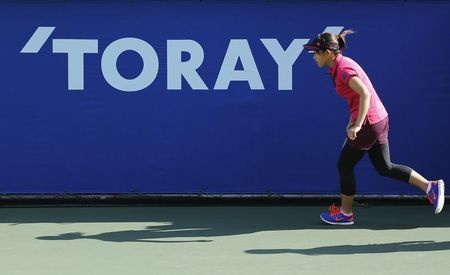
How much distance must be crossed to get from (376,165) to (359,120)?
566mm

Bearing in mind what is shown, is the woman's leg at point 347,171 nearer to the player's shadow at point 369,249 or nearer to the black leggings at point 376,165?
the black leggings at point 376,165

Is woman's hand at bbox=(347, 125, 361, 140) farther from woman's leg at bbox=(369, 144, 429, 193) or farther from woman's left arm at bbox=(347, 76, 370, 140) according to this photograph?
woman's leg at bbox=(369, 144, 429, 193)

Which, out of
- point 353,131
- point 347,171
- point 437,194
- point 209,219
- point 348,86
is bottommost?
point 209,219

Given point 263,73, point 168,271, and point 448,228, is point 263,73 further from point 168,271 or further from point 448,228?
point 168,271

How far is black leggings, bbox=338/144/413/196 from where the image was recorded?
6.11m

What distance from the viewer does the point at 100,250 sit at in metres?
5.46

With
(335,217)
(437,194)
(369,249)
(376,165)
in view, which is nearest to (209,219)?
(335,217)

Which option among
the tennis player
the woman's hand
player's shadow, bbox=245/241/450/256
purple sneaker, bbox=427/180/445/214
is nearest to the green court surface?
player's shadow, bbox=245/241/450/256

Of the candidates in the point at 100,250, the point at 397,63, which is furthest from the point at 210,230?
the point at 397,63

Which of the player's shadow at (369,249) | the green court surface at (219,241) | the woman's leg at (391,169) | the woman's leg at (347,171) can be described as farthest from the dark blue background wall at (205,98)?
the player's shadow at (369,249)

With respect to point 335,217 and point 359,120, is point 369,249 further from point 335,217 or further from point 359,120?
point 359,120

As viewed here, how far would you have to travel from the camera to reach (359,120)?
5812 millimetres

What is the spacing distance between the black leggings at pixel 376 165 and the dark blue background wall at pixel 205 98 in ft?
3.04

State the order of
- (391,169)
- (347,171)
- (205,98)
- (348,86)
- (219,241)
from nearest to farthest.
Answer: (219,241), (348,86), (391,169), (347,171), (205,98)
